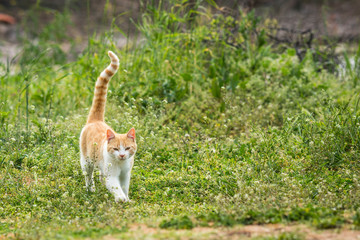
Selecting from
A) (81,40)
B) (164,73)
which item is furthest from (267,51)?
(81,40)

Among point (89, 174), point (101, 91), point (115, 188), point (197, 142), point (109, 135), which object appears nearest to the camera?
point (115, 188)

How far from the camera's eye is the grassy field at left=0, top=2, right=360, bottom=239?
352 cm

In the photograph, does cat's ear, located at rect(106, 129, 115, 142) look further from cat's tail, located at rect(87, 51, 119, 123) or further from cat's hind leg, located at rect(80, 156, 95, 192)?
cat's tail, located at rect(87, 51, 119, 123)

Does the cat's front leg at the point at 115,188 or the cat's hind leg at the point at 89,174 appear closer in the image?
the cat's front leg at the point at 115,188

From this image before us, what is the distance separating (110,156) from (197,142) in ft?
4.17

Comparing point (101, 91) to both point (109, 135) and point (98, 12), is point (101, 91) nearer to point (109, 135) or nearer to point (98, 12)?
point (109, 135)

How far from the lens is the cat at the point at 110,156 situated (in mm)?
4184

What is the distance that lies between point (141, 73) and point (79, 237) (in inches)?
148

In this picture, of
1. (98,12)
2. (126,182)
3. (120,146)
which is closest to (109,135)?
(120,146)

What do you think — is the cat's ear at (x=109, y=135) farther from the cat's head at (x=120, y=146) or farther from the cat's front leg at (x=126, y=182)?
the cat's front leg at (x=126, y=182)

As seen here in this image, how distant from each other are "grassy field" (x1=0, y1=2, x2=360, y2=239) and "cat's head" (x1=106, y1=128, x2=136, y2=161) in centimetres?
33

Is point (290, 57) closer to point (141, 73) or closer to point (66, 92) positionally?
point (141, 73)

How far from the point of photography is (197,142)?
525 cm

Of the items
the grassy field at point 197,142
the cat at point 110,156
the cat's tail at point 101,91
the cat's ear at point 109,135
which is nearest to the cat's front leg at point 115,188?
the cat at point 110,156
